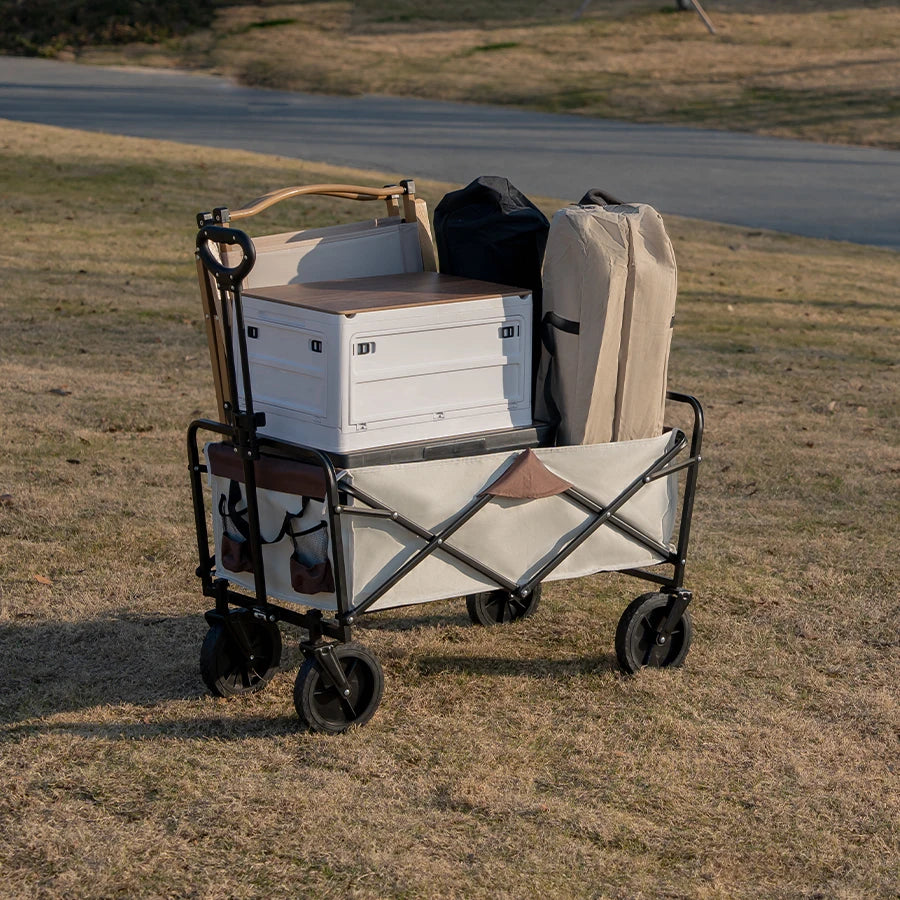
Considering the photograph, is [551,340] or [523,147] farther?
[523,147]

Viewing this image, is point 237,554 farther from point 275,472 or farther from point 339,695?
point 339,695

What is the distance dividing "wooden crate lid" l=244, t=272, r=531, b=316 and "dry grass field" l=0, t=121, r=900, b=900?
1.26 m

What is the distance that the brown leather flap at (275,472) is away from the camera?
4012 mm

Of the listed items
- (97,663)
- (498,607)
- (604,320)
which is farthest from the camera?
(498,607)

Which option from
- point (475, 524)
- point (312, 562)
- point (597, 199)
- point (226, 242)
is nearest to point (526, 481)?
point (475, 524)

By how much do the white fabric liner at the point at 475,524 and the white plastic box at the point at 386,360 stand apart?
145 mm

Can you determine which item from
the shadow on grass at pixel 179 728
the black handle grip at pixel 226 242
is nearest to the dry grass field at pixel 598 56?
the black handle grip at pixel 226 242

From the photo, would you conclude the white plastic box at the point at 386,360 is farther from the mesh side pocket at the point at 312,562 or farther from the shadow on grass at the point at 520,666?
the shadow on grass at the point at 520,666

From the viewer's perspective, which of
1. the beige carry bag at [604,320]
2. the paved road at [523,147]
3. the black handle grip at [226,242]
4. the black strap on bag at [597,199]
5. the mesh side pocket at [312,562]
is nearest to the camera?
the black handle grip at [226,242]

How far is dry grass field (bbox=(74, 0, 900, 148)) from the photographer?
76.5ft

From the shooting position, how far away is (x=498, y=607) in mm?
5145

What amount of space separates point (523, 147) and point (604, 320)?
15.1 m

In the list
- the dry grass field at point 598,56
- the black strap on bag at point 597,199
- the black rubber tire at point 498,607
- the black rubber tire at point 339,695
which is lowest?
the dry grass field at point 598,56

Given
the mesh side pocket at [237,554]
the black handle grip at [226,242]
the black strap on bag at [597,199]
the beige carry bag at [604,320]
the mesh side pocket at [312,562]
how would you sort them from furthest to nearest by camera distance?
the black strap on bag at [597,199], the mesh side pocket at [237,554], the beige carry bag at [604,320], the mesh side pocket at [312,562], the black handle grip at [226,242]
